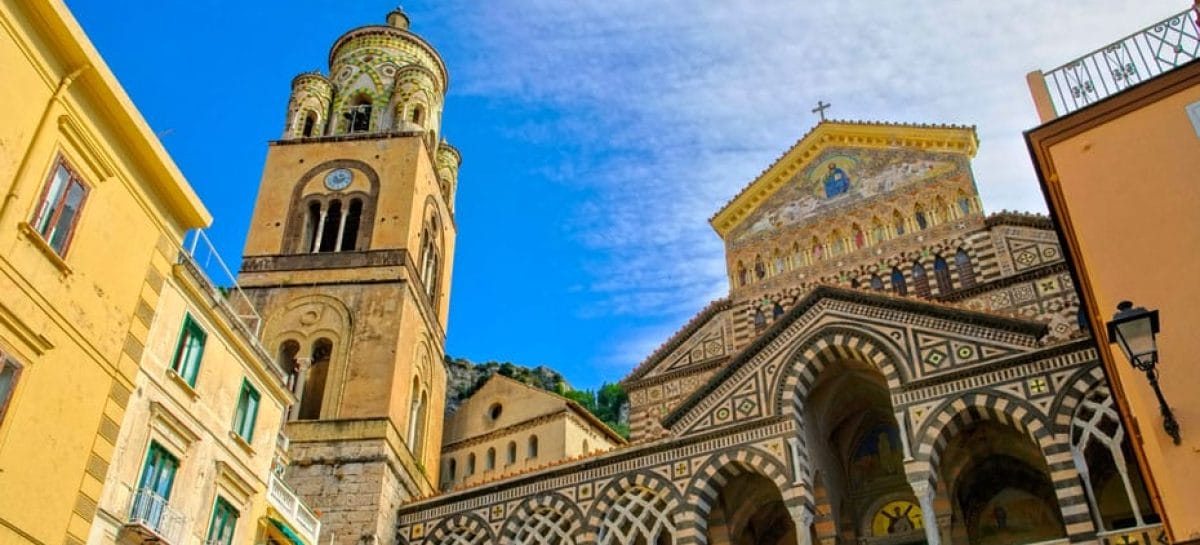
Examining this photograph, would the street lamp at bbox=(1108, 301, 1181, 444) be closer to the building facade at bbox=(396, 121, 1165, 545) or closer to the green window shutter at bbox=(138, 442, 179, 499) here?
the building facade at bbox=(396, 121, 1165, 545)

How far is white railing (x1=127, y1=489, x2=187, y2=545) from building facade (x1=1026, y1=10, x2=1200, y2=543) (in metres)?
10.9

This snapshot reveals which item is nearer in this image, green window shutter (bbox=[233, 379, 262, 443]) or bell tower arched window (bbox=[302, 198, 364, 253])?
green window shutter (bbox=[233, 379, 262, 443])

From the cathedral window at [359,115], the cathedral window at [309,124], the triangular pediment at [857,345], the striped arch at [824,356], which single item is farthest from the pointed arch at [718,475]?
the cathedral window at [309,124]

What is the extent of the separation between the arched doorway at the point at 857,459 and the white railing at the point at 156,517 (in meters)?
10.6

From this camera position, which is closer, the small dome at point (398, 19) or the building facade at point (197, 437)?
the building facade at point (197, 437)

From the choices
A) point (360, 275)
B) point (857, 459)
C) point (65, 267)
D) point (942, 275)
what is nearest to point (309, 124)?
point (360, 275)

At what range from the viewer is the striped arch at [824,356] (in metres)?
17.5

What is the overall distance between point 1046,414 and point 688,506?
20.7ft

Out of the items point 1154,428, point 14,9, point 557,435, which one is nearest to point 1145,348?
point 1154,428

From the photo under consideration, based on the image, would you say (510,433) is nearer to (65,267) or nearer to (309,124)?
(309,124)

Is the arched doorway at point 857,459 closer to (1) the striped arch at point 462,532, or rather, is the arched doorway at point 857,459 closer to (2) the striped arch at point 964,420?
(2) the striped arch at point 964,420

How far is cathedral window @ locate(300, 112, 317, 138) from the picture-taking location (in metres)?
30.3

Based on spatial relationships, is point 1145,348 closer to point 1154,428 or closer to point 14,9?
point 1154,428

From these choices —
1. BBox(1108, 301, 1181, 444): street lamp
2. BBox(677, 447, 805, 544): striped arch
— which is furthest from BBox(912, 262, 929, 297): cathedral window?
BBox(1108, 301, 1181, 444): street lamp
